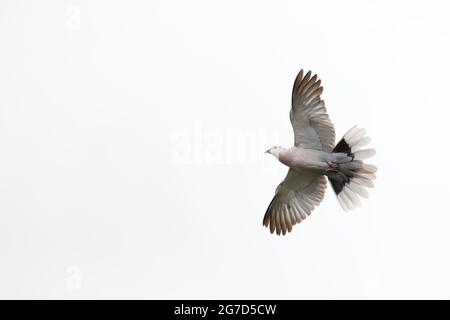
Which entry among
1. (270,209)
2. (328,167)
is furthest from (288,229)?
(328,167)

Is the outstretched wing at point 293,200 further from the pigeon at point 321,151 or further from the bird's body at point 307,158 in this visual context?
the bird's body at point 307,158

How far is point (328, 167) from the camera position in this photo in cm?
1482

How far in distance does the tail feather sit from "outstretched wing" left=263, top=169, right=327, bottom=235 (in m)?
0.38

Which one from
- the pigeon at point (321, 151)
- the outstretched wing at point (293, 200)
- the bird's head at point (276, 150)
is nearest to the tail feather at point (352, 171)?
the pigeon at point (321, 151)

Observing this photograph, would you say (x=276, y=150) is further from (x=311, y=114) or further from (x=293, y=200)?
(x=293, y=200)

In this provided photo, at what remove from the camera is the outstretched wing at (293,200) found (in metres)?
15.6

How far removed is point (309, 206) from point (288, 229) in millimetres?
548

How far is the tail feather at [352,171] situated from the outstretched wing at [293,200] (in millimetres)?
378

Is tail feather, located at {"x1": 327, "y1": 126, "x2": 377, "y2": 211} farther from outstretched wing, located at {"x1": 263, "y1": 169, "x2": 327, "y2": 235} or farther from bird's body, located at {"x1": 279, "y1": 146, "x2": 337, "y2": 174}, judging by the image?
outstretched wing, located at {"x1": 263, "y1": 169, "x2": 327, "y2": 235}

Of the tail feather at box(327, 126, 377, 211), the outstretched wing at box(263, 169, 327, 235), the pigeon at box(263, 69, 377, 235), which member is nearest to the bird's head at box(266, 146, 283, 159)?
the pigeon at box(263, 69, 377, 235)

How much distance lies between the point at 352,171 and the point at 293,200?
4.54 feet

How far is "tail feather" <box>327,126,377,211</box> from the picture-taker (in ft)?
47.8

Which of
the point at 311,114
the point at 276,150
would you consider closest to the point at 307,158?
the point at 276,150

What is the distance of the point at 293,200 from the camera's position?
623 inches
